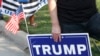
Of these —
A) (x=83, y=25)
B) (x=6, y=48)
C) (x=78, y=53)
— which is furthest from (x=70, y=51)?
(x=6, y=48)

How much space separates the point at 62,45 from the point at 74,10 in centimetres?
54

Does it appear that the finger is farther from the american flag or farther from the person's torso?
the american flag

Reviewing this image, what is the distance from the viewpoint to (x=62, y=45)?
4.29 meters

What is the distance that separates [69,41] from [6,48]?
11.6 feet

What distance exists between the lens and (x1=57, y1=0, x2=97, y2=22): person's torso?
15.2 ft

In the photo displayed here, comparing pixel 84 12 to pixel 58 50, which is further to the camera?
pixel 84 12

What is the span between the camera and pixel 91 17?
4.69m

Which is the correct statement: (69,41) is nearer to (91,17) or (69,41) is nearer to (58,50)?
(58,50)

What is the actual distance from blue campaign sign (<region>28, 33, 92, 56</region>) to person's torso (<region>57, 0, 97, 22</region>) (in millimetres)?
442

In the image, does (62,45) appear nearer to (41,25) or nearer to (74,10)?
(74,10)

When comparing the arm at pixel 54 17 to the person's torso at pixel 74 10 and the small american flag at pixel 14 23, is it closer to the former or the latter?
the person's torso at pixel 74 10

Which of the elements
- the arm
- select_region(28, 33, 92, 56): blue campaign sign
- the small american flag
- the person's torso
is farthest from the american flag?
select_region(28, 33, 92, 56): blue campaign sign

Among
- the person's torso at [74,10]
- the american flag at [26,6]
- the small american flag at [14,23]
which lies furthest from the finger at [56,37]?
the american flag at [26,6]

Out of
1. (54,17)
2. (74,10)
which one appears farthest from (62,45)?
(74,10)
